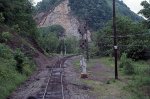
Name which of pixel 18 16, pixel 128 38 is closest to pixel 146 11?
pixel 18 16

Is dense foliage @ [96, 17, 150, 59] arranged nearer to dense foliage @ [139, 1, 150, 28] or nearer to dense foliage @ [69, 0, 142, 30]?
dense foliage @ [69, 0, 142, 30]

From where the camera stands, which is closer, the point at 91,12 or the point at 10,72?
the point at 10,72

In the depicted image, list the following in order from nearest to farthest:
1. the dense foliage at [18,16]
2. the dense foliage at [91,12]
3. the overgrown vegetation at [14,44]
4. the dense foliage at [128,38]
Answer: the overgrown vegetation at [14,44], the dense foliage at [18,16], the dense foliage at [128,38], the dense foliage at [91,12]

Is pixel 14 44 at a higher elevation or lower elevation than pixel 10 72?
higher

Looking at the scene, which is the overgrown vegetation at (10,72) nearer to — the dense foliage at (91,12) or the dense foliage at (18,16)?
the dense foliage at (18,16)

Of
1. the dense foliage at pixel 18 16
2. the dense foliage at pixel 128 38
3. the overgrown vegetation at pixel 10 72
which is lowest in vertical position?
the overgrown vegetation at pixel 10 72

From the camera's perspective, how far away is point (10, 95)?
992 inches

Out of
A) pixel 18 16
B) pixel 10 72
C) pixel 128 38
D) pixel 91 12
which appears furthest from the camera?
pixel 128 38

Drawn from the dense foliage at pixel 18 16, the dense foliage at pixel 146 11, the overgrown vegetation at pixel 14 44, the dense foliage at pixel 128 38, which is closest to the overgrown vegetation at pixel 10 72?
the overgrown vegetation at pixel 14 44

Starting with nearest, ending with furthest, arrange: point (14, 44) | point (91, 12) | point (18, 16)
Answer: point (14, 44)
point (18, 16)
point (91, 12)

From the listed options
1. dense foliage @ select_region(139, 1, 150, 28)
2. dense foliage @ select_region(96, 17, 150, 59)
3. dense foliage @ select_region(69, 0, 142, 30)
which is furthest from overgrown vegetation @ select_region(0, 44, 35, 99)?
dense foliage @ select_region(69, 0, 142, 30)

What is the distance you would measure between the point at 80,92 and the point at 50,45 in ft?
373

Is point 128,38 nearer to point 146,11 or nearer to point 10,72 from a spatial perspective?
point 146,11

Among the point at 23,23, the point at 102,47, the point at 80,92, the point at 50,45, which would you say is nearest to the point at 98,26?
the point at 102,47
